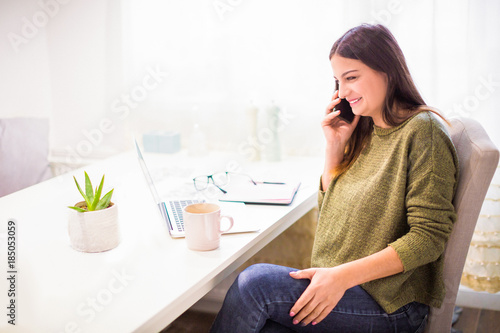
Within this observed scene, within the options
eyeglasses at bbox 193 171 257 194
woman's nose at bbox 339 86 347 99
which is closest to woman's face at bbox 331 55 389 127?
woman's nose at bbox 339 86 347 99

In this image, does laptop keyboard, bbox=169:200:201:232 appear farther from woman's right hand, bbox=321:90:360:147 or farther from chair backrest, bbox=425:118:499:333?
chair backrest, bbox=425:118:499:333

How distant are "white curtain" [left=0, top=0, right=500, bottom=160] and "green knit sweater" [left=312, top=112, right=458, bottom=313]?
0.81 m

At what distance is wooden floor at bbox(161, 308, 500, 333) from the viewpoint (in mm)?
2025

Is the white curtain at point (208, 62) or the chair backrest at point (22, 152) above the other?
the white curtain at point (208, 62)

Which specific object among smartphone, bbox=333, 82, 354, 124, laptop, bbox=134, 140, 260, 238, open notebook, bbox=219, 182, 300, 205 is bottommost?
laptop, bbox=134, 140, 260, 238

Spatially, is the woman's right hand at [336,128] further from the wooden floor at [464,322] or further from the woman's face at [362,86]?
the wooden floor at [464,322]

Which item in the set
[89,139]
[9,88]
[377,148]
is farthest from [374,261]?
[9,88]

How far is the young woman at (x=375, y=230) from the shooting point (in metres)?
1.15

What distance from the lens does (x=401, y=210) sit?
1.21 meters

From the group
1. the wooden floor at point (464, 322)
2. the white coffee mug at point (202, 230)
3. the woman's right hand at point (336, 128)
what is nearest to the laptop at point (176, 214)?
the white coffee mug at point (202, 230)

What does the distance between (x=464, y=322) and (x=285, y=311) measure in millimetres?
1212

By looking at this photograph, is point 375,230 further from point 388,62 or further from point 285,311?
point 388,62

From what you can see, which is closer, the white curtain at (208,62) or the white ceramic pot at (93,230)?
the white ceramic pot at (93,230)

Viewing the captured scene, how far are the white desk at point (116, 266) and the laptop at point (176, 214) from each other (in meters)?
0.02
